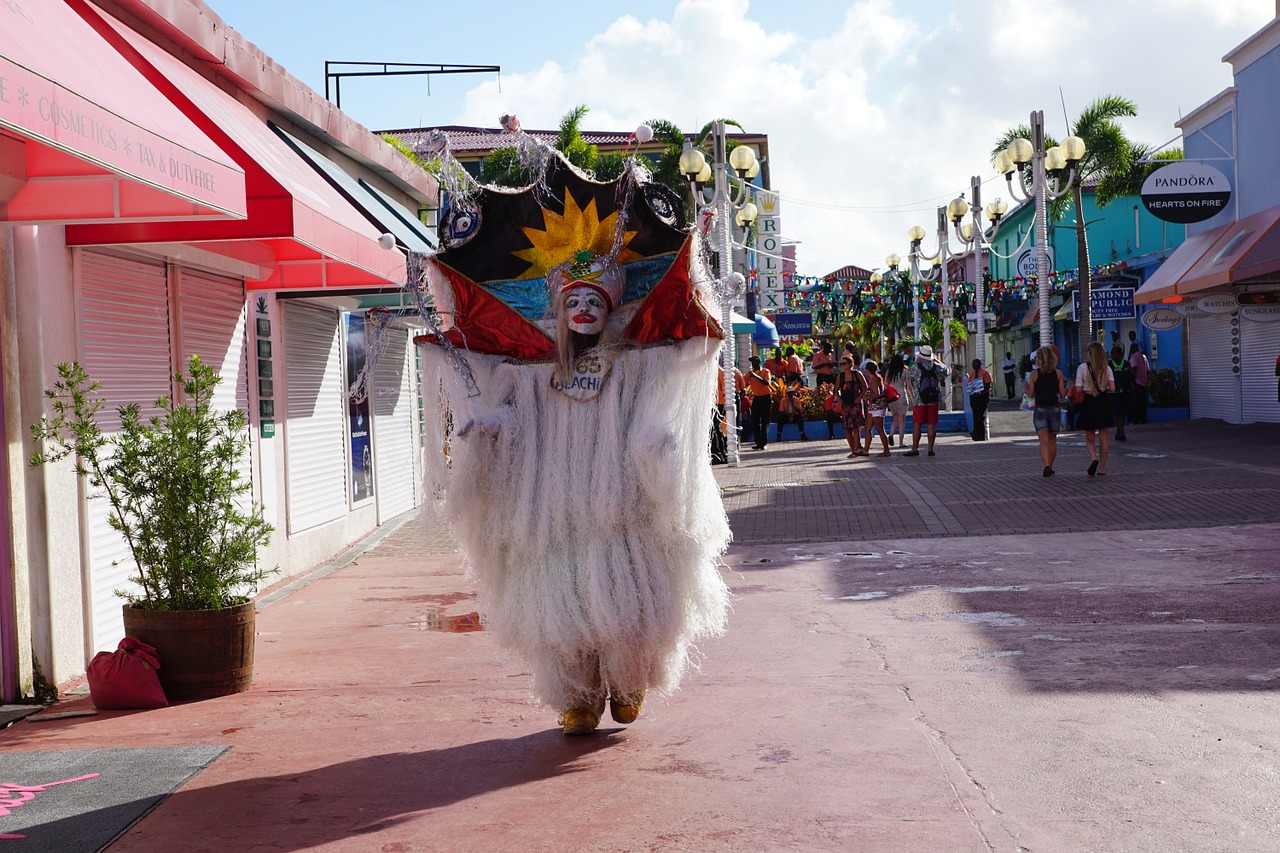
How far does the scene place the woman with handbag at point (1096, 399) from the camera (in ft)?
51.9

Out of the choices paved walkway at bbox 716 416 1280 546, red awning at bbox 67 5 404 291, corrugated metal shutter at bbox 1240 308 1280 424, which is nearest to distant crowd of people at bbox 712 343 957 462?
paved walkway at bbox 716 416 1280 546

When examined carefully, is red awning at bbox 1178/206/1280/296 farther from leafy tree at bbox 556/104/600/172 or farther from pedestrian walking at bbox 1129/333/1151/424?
leafy tree at bbox 556/104/600/172

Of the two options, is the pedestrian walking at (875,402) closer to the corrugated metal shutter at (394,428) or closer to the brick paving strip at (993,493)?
the brick paving strip at (993,493)

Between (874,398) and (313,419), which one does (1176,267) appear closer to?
(874,398)

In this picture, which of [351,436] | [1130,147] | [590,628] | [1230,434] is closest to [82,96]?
[590,628]

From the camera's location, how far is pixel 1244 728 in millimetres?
5129

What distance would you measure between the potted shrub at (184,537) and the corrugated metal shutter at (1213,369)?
2281cm

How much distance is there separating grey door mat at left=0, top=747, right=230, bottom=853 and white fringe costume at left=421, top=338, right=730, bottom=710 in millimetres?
1437

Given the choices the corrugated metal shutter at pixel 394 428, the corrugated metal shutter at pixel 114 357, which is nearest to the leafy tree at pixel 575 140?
the corrugated metal shutter at pixel 394 428

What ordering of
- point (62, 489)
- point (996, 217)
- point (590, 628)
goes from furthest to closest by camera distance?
point (996, 217), point (62, 489), point (590, 628)

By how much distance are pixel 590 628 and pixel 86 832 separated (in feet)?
6.30

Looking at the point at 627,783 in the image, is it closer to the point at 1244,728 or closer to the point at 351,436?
the point at 1244,728

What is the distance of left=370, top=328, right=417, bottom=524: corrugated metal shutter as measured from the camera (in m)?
15.6

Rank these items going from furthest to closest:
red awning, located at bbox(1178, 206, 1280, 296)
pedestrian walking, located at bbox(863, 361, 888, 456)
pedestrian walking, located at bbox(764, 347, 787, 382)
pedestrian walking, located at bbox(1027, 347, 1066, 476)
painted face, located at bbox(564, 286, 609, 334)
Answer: pedestrian walking, located at bbox(764, 347, 787, 382) < pedestrian walking, located at bbox(863, 361, 888, 456) < red awning, located at bbox(1178, 206, 1280, 296) < pedestrian walking, located at bbox(1027, 347, 1066, 476) < painted face, located at bbox(564, 286, 609, 334)
